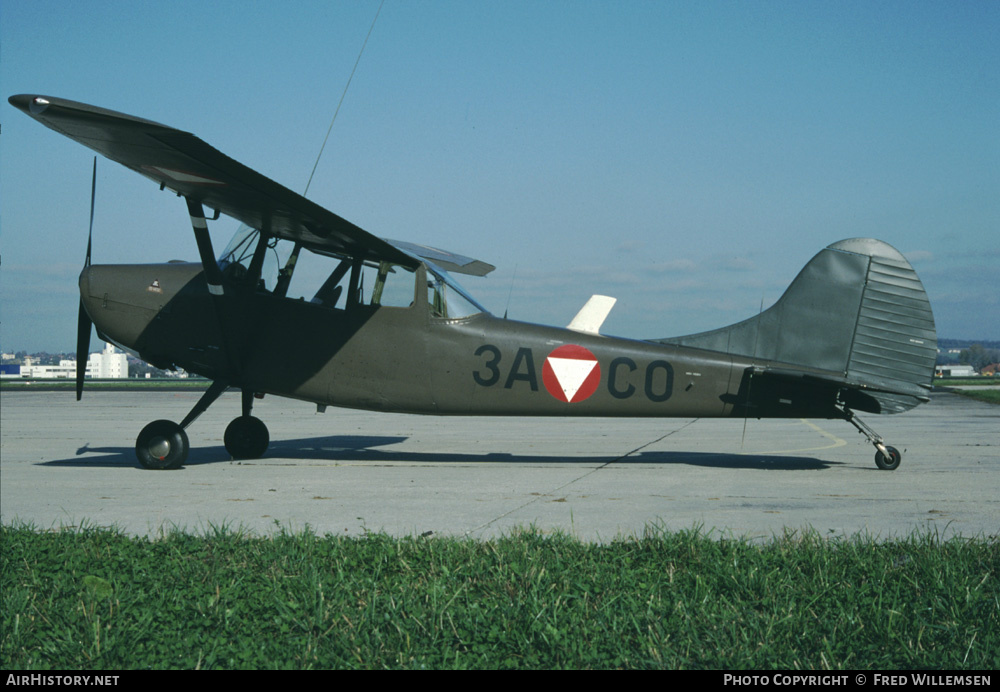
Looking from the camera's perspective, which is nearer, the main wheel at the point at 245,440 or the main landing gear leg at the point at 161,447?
the main landing gear leg at the point at 161,447

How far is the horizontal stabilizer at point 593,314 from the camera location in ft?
32.5

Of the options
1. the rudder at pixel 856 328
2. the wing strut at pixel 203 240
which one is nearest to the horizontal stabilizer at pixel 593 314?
the rudder at pixel 856 328

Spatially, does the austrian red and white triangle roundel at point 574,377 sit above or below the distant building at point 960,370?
above

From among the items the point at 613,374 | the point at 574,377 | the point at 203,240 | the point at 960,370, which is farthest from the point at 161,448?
the point at 960,370

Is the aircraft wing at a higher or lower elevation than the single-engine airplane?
higher

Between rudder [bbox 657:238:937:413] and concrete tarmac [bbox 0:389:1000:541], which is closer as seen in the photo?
concrete tarmac [bbox 0:389:1000:541]

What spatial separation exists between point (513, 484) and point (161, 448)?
4138 millimetres

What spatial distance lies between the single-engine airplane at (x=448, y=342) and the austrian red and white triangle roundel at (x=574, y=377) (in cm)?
2

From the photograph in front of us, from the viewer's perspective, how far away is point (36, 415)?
65.3ft

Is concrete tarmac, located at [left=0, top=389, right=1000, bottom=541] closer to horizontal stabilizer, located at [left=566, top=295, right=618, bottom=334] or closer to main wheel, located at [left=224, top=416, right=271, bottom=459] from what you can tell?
main wheel, located at [left=224, top=416, right=271, bottom=459]

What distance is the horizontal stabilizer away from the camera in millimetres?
9914

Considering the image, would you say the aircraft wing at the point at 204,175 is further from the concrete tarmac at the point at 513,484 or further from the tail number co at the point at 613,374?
the concrete tarmac at the point at 513,484

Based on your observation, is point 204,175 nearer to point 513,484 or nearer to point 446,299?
point 446,299

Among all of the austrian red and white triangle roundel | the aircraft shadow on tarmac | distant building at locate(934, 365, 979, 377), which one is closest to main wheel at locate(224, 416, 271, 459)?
the aircraft shadow on tarmac
